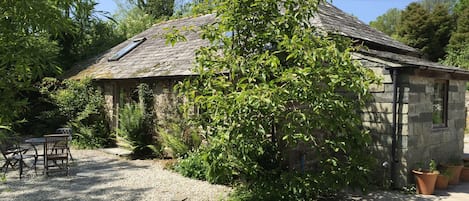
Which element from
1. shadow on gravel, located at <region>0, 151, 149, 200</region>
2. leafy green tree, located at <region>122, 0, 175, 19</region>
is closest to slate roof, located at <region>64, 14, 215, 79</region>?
shadow on gravel, located at <region>0, 151, 149, 200</region>

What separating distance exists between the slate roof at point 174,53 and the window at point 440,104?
0.68m

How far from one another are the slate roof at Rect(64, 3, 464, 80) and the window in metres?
0.68

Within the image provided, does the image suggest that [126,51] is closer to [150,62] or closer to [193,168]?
[150,62]

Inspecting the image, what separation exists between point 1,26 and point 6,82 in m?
0.45

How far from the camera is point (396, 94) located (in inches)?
283

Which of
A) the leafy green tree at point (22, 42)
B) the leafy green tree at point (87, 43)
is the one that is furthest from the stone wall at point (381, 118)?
the leafy green tree at point (87, 43)

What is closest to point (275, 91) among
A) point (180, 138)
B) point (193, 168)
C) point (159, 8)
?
point (193, 168)

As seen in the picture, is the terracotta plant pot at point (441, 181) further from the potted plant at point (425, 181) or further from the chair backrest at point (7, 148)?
the chair backrest at point (7, 148)

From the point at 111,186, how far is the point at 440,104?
25.4 ft

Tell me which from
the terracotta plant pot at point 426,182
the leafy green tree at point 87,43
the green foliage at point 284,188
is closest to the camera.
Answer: the green foliage at point 284,188

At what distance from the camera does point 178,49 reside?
40.6 ft

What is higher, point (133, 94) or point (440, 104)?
point (133, 94)

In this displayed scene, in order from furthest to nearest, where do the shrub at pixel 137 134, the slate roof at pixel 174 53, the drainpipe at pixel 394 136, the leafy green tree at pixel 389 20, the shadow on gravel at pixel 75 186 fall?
the leafy green tree at pixel 389 20 → the shrub at pixel 137 134 → the slate roof at pixel 174 53 → the drainpipe at pixel 394 136 → the shadow on gravel at pixel 75 186

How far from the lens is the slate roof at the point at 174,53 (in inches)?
386
